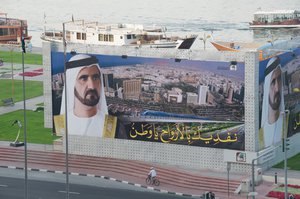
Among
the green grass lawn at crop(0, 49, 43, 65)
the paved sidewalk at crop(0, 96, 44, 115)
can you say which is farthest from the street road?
the green grass lawn at crop(0, 49, 43, 65)

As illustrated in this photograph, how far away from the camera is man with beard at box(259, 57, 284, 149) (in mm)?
73875

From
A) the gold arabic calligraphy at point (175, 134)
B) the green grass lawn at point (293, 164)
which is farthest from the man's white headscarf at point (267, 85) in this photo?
the green grass lawn at point (293, 164)

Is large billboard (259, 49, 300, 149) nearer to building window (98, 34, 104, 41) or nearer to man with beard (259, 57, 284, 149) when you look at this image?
man with beard (259, 57, 284, 149)

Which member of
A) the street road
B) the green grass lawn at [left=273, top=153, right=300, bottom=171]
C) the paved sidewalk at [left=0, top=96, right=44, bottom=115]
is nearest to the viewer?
the street road

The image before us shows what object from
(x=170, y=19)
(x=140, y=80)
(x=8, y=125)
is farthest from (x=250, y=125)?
(x=170, y=19)

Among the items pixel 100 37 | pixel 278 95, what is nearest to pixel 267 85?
pixel 278 95

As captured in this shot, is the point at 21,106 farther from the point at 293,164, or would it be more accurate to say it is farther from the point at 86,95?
the point at 293,164

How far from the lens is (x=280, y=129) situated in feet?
252

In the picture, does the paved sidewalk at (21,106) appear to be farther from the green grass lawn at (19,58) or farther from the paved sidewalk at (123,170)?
the green grass lawn at (19,58)

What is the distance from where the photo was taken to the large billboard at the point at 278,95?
73.7m

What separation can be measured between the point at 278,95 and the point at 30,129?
23.7 meters

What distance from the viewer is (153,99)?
76.1 meters

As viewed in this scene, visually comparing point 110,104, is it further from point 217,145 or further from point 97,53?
point 217,145

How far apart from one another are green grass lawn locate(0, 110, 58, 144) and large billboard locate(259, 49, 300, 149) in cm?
1883
